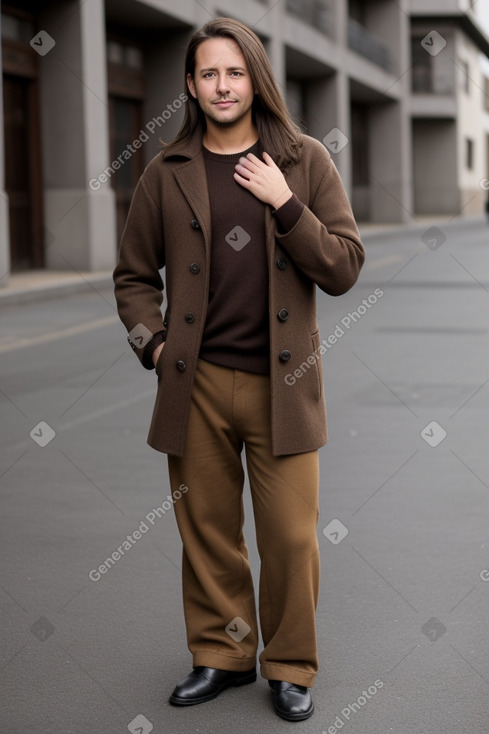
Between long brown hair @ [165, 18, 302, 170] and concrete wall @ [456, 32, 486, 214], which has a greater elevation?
concrete wall @ [456, 32, 486, 214]

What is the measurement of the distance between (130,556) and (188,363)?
179 centimetres

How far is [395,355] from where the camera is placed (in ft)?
34.1

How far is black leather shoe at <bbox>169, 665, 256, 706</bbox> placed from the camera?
3.41 meters

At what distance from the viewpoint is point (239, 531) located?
3525 millimetres

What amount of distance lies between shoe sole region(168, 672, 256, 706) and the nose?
5.49 ft

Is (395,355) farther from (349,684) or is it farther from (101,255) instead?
(101,255)

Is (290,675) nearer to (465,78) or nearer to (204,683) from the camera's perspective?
(204,683)

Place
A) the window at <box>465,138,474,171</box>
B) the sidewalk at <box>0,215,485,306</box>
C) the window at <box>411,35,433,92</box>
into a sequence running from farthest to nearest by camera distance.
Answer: the window at <box>465,138,474,171</box> → the window at <box>411,35,433,92</box> → the sidewalk at <box>0,215,485,306</box>

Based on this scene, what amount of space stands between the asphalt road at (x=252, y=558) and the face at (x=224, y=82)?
164 cm

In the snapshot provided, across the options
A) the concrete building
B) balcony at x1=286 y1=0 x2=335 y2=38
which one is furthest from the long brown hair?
balcony at x1=286 y1=0 x2=335 y2=38

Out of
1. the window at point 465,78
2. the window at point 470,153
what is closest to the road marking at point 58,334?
the window at point 465,78

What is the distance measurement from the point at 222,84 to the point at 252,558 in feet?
7.19

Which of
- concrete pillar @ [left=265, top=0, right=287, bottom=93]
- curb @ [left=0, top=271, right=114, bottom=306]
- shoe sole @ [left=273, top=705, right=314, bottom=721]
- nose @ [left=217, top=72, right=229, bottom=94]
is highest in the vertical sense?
concrete pillar @ [left=265, top=0, right=287, bottom=93]

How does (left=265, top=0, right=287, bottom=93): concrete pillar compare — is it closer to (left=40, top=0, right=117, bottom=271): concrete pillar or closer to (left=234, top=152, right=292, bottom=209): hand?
(left=40, top=0, right=117, bottom=271): concrete pillar
